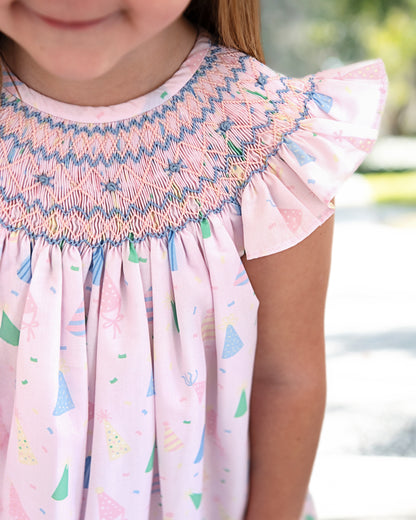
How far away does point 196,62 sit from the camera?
→ 665 mm

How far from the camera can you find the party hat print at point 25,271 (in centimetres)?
63

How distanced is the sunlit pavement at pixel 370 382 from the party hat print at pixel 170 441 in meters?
0.52

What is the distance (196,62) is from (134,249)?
7.9 inches

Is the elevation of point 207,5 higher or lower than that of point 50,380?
higher

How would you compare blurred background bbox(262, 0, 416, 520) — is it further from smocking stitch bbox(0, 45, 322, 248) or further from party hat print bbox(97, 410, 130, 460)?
smocking stitch bbox(0, 45, 322, 248)

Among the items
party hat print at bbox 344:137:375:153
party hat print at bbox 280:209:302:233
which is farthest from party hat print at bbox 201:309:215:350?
party hat print at bbox 344:137:375:153

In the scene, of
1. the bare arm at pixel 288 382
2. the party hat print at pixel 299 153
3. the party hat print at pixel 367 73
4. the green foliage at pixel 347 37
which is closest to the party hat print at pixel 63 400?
the bare arm at pixel 288 382

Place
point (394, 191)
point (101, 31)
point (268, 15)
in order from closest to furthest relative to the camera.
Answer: point (101, 31), point (268, 15), point (394, 191)

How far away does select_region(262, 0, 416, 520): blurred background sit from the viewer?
3.81ft

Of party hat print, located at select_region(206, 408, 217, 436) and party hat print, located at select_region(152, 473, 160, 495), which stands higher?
party hat print, located at select_region(206, 408, 217, 436)

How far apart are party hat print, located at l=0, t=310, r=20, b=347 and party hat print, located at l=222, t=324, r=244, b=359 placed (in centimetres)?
21

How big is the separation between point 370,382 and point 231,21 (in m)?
1.82

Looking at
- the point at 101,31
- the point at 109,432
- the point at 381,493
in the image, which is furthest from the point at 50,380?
the point at 381,493

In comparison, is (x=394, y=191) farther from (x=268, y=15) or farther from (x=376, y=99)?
(x=376, y=99)
